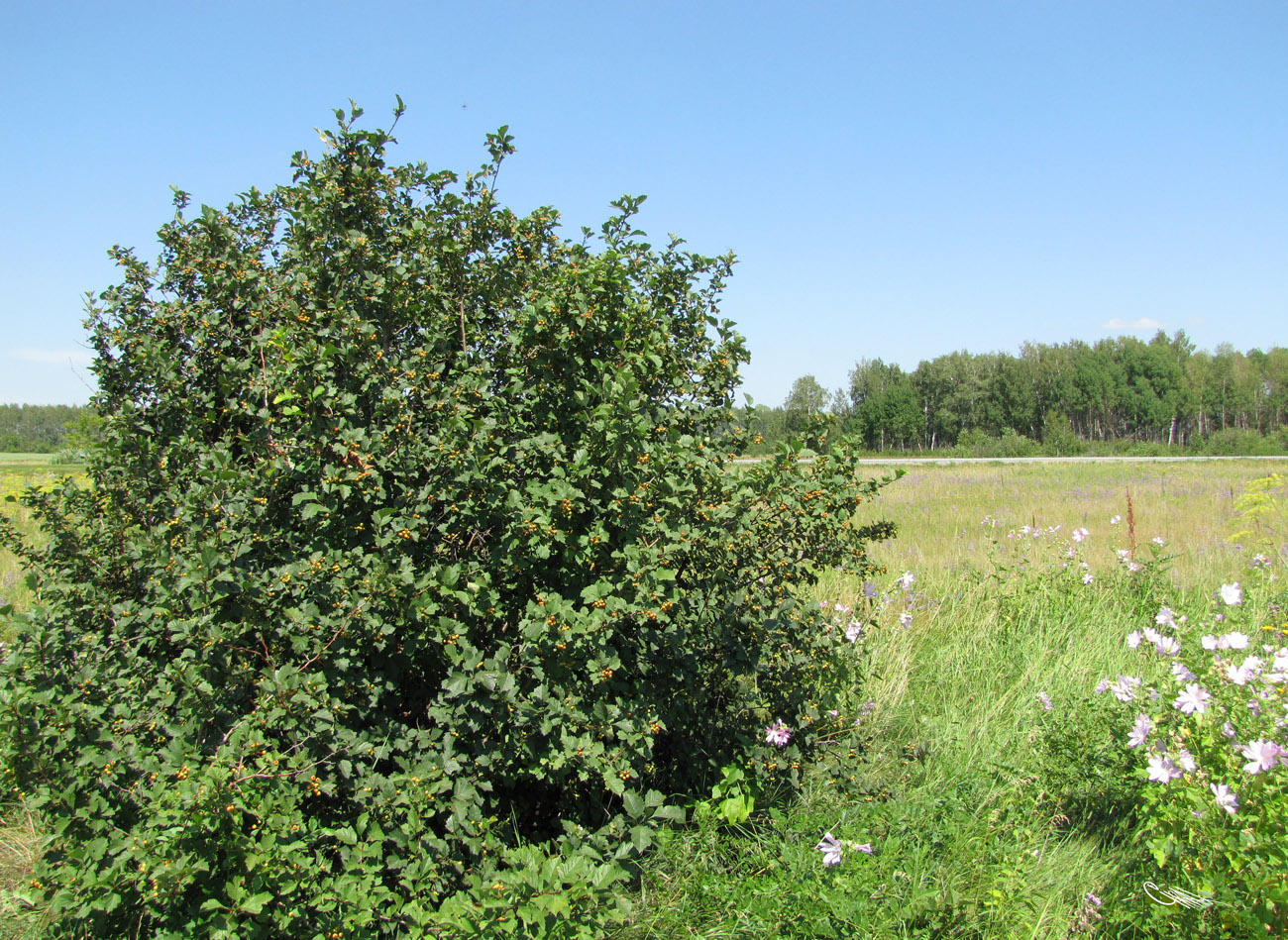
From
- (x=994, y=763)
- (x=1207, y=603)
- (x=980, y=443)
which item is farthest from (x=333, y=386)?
(x=980, y=443)

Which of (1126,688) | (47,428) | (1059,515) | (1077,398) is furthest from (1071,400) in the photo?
(47,428)

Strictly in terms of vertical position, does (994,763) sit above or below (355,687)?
below

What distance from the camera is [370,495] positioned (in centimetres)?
225

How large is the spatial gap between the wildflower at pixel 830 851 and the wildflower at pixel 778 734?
0.35m

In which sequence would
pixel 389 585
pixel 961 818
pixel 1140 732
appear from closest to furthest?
1. pixel 389 585
2. pixel 1140 732
3. pixel 961 818

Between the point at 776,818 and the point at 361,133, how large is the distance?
2.78 metres

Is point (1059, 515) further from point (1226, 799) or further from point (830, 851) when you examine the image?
point (830, 851)

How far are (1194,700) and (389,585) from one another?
2531 millimetres

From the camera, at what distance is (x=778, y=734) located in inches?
110

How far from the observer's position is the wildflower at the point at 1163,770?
234 cm

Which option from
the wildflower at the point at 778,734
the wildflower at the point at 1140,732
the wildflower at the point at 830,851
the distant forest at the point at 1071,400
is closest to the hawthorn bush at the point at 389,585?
the wildflower at the point at 778,734

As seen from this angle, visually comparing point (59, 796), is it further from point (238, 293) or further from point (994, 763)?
point (994, 763)

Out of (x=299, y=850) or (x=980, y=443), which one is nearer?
(x=299, y=850)

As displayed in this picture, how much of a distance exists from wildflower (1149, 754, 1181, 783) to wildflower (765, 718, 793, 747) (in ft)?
3.74
